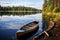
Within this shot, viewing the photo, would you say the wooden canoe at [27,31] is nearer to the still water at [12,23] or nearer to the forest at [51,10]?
the still water at [12,23]

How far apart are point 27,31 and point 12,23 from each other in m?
1.20

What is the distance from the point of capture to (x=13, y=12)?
628 centimetres

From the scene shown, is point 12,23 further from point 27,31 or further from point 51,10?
point 51,10

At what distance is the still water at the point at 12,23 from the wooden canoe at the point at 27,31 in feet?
0.56

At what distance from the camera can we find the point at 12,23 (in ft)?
21.2

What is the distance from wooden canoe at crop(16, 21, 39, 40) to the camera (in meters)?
5.33

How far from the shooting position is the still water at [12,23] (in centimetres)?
613

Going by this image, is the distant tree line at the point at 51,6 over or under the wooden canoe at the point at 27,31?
over

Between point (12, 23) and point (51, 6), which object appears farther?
point (12, 23)

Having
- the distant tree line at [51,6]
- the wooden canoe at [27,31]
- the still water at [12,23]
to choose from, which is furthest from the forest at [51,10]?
the wooden canoe at [27,31]

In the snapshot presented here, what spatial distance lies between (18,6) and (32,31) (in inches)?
44.5

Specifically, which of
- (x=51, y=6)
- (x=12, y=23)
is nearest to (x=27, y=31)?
(x=12, y=23)

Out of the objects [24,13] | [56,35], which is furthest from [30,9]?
[56,35]

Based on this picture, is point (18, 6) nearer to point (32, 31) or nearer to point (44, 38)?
point (32, 31)
